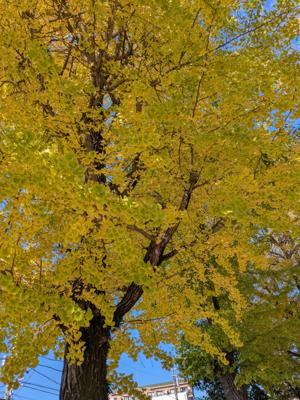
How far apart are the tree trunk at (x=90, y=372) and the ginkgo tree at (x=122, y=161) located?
14 mm

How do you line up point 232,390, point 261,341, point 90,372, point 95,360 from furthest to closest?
1. point 232,390
2. point 261,341
3. point 95,360
4. point 90,372

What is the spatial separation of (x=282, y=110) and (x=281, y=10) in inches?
73.0

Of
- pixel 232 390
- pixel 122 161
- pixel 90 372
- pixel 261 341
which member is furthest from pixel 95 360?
pixel 232 390

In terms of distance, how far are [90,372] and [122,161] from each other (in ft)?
9.37

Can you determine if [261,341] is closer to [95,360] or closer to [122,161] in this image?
[95,360]

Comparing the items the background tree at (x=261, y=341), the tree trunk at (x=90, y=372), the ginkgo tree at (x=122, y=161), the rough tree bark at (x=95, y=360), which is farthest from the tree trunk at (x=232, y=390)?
the tree trunk at (x=90, y=372)

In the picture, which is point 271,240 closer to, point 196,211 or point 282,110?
point 196,211

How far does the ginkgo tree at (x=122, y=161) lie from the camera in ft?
11.3

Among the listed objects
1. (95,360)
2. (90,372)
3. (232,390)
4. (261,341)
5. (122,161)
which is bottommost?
(90,372)

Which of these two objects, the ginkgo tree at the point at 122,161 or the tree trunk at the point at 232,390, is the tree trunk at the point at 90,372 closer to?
the ginkgo tree at the point at 122,161

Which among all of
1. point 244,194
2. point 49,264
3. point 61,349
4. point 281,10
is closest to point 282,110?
point 244,194

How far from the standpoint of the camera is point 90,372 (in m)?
4.60

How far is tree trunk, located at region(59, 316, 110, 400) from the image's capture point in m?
4.45

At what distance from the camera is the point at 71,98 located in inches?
177
